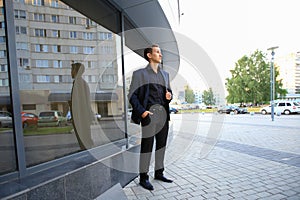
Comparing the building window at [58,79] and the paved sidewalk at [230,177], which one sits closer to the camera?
the paved sidewalk at [230,177]

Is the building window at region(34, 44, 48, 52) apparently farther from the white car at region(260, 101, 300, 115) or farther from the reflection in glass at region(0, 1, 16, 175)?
the white car at region(260, 101, 300, 115)

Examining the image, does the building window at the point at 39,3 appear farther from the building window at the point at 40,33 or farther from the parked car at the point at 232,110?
the parked car at the point at 232,110

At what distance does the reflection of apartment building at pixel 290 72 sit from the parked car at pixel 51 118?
59257mm

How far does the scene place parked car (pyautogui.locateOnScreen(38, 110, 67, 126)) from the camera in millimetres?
4367

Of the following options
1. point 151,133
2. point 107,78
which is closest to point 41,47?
point 107,78

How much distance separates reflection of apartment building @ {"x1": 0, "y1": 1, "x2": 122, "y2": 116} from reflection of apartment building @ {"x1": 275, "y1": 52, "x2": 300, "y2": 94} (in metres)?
58.2

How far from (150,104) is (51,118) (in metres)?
3.43

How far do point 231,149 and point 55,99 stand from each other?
4314 mm

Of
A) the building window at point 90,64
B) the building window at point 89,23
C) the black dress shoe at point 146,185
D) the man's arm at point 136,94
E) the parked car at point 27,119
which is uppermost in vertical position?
the building window at point 89,23

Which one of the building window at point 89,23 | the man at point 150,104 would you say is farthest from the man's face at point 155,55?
the building window at point 89,23

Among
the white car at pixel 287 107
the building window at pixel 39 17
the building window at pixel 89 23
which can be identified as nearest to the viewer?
the building window at pixel 89 23

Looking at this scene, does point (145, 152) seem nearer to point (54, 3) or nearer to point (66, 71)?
point (66, 71)

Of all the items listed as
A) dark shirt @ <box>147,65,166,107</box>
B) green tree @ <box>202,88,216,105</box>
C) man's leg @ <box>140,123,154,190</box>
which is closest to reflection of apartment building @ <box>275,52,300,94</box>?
green tree @ <box>202,88,216,105</box>

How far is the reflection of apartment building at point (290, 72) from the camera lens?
49875 mm
